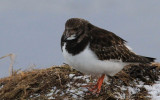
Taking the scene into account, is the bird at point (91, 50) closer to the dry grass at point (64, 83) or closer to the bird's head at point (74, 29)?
the bird's head at point (74, 29)

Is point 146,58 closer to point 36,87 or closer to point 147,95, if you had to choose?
point 147,95

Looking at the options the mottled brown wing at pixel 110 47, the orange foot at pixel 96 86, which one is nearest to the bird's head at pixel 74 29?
the mottled brown wing at pixel 110 47

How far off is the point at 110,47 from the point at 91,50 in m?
0.80

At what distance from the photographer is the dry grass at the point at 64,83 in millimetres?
7957

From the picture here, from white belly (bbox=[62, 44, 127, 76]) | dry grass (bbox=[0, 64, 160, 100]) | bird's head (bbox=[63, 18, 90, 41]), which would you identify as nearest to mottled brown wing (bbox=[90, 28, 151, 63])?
white belly (bbox=[62, 44, 127, 76])

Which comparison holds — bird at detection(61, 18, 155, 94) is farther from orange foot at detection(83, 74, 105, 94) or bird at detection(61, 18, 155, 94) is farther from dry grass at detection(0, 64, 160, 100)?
dry grass at detection(0, 64, 160, 100)

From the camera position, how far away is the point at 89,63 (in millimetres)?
7391

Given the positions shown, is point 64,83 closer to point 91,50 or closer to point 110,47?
point 91,50

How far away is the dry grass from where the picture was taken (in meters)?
7.96

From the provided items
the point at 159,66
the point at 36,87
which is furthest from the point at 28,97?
the point at 159,66

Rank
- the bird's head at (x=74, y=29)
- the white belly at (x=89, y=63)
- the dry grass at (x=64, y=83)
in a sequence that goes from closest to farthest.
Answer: the white belly at (x=89, y=63) < the bird's head at (x=74, y=29) < the dry grass at (x=64, y=83)

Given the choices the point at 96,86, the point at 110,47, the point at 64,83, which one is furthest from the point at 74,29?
the point at 96,86

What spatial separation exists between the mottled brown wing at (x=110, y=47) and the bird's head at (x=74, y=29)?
24 cm

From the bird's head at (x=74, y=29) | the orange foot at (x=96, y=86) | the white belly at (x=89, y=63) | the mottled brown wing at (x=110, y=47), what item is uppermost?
the bird's head at (x=74, y=29)
